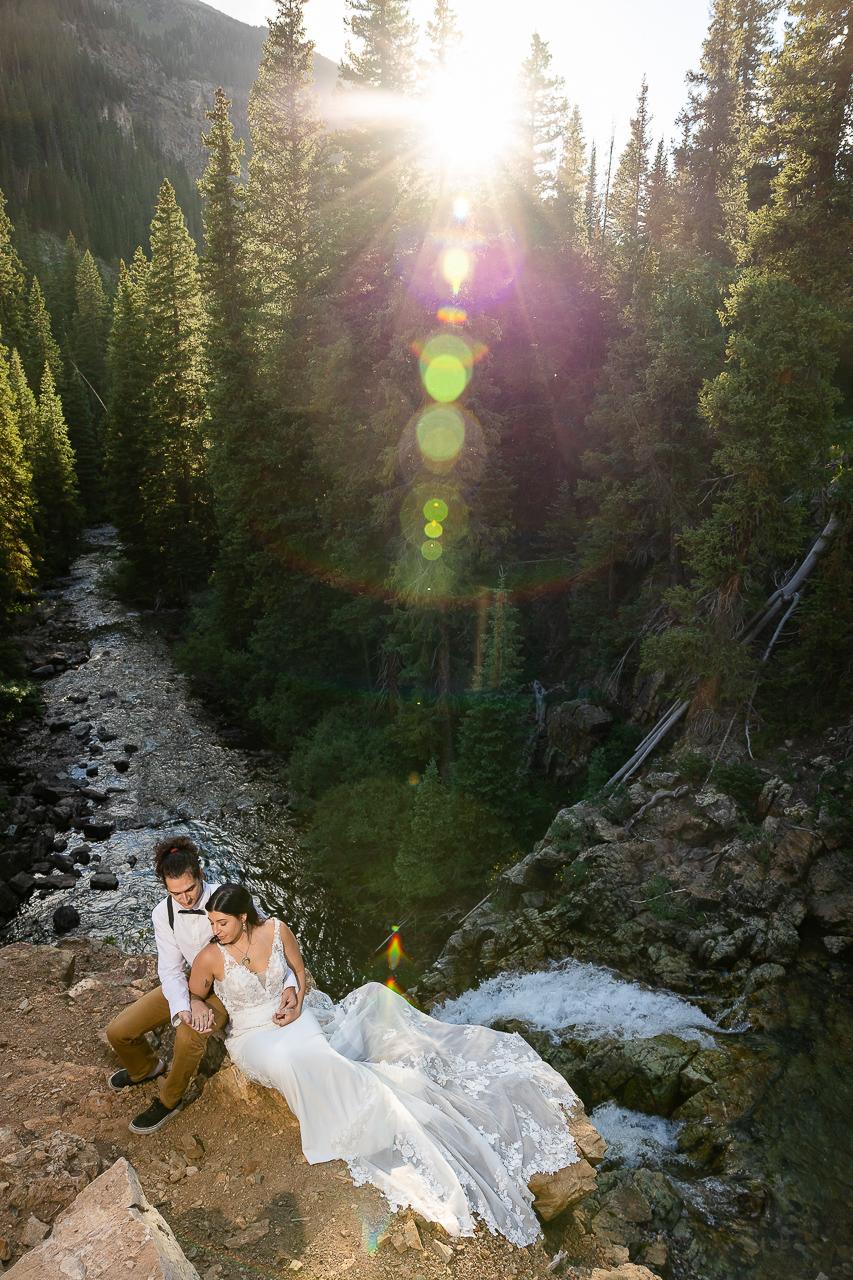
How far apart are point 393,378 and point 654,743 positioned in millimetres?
9031

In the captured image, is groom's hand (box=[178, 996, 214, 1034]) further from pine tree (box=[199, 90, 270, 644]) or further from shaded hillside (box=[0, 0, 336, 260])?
shaded hillside (box=[0, 0, 336, 260])

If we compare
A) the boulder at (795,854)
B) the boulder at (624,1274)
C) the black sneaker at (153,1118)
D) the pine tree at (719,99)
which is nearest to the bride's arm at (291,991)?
the black sneaker at (153,1118)

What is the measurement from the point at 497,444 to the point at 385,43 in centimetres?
1069

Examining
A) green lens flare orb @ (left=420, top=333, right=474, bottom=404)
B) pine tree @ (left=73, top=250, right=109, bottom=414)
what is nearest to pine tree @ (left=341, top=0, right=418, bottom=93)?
green lens flare orb @ (left=420, top=333, right=474, bottom=404)

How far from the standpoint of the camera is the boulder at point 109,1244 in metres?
3.34

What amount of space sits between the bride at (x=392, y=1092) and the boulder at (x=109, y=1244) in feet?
3.79

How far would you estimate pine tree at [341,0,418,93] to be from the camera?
58.3 ft

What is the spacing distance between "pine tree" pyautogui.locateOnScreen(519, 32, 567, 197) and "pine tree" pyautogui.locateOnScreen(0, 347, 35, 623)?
2100cm

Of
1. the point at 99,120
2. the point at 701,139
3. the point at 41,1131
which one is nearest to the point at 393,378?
the point at 41,1131

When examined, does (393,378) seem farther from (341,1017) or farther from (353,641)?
(341,1017)

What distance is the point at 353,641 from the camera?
20.5m

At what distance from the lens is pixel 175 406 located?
2964 cm

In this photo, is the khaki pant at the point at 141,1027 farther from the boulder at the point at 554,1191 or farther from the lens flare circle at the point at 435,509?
the lens flare circle at the point at 435,509

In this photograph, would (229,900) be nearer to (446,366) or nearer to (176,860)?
(176,860)
